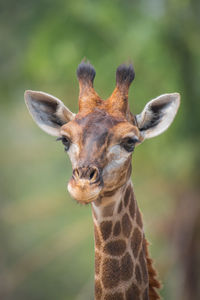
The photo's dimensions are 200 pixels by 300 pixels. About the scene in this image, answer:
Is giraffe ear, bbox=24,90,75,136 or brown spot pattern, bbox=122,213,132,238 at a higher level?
giraffe ear, bbox=24,90,75,136

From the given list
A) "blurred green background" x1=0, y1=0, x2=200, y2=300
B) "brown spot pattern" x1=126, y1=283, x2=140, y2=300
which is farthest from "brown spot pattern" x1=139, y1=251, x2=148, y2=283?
"blurred green background" x1=0, y1=0, x2=200, y2=300

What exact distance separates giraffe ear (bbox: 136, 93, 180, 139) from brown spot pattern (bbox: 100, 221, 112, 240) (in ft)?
3.32

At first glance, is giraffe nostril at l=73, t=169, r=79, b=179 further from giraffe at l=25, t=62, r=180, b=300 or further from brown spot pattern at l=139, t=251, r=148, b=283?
brown spot pattern at l=139, t=251, r=148, b=283

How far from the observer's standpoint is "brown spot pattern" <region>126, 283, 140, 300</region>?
4.84 m

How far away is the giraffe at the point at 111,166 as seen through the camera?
447 centimetres

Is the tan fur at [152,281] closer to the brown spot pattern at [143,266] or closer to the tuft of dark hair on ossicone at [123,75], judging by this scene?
the brown spot pattern at [143,266]

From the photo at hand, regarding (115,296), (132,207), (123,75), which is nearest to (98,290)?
(115,296)

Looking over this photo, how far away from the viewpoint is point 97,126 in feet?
15.2

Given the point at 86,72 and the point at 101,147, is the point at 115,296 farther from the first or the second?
the point at 86,72

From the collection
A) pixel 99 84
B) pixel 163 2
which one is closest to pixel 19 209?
pixel 99 84

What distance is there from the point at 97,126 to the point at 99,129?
0.04 metres

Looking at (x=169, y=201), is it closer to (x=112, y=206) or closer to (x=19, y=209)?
(x=19, y=209)

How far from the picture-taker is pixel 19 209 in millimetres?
15703

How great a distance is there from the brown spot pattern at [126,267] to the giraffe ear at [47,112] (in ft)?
4.85
